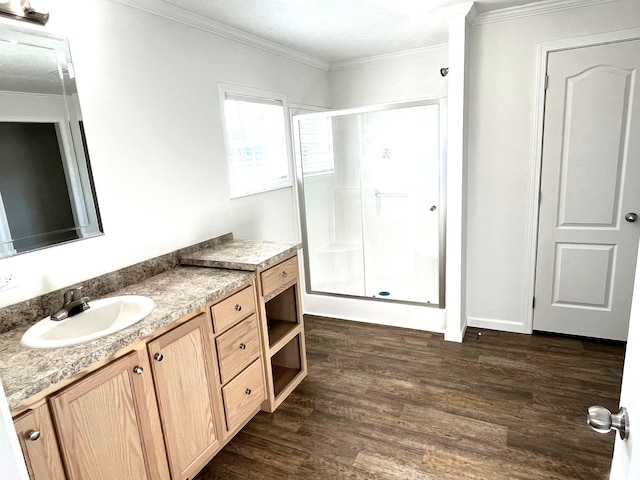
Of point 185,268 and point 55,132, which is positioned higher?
point 55,132

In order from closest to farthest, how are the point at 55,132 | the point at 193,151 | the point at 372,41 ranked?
the point at 55,132 → the point at 193,151 → the point at 372,41

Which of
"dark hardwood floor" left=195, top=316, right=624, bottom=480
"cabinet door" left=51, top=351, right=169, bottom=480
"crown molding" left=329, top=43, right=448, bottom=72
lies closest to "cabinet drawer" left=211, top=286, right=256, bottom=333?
"cabinet door" left=51, top=351, right=169, bottom=480

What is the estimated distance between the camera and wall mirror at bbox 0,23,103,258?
1619mm

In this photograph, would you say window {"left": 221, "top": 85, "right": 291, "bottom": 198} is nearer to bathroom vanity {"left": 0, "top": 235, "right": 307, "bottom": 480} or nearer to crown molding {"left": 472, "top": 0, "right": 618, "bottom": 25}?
bathroom vanity {"left": 0, "top": 235, "right": 307, "bottom": 480}

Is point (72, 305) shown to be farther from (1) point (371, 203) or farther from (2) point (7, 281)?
(1) point (371, 203)

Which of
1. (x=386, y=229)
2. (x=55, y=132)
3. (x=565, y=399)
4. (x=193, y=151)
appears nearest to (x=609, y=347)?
(x=565, y=399)

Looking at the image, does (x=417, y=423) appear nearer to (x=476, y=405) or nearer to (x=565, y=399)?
(x=476, y=405)

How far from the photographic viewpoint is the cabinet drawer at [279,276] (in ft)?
7.29

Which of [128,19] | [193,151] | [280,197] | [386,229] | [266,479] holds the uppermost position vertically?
[128,19]

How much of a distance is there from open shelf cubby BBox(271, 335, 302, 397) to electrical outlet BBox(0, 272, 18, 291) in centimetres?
152

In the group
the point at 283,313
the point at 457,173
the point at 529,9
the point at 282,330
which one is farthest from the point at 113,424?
the point at 529,9

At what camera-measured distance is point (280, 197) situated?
3.43 meters

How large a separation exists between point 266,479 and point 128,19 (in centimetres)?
239

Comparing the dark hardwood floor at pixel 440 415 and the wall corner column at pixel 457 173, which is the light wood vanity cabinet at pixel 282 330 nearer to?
the dark hardwood floor at pixel 440 415
